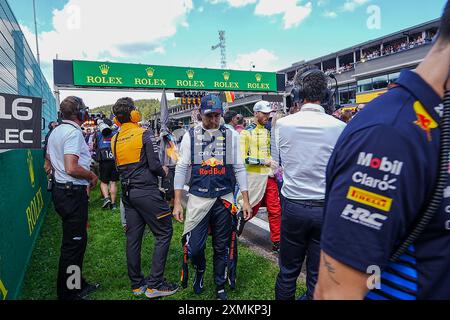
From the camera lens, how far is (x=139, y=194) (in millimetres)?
3545

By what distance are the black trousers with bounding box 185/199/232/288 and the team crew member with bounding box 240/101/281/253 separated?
1324 mm

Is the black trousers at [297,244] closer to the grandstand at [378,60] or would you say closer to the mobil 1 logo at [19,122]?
the mobil 1 logo at [19,122]

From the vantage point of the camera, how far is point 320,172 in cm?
240

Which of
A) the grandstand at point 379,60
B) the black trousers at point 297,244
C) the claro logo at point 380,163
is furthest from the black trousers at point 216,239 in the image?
the grandstand at point 379,60

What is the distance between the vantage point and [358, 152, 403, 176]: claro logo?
31.6 inches

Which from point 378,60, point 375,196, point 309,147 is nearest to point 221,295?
point 309,147

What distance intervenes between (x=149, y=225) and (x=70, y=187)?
0.96 metres

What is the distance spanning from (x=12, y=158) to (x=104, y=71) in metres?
14.9

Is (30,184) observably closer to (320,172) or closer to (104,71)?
(320,172)

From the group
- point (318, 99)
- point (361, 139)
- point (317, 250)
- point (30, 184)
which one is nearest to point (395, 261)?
point (361, 139)

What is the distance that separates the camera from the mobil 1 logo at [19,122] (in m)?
2.41

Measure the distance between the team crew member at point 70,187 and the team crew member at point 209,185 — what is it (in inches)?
42.1

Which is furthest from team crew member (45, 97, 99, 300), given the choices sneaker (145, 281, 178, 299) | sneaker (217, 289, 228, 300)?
sneaker (217, 289, 228, 300)

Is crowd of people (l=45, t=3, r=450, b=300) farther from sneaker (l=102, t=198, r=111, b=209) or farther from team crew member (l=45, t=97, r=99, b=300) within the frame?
sneaker (l=102, t=198, r=111, b=209)
